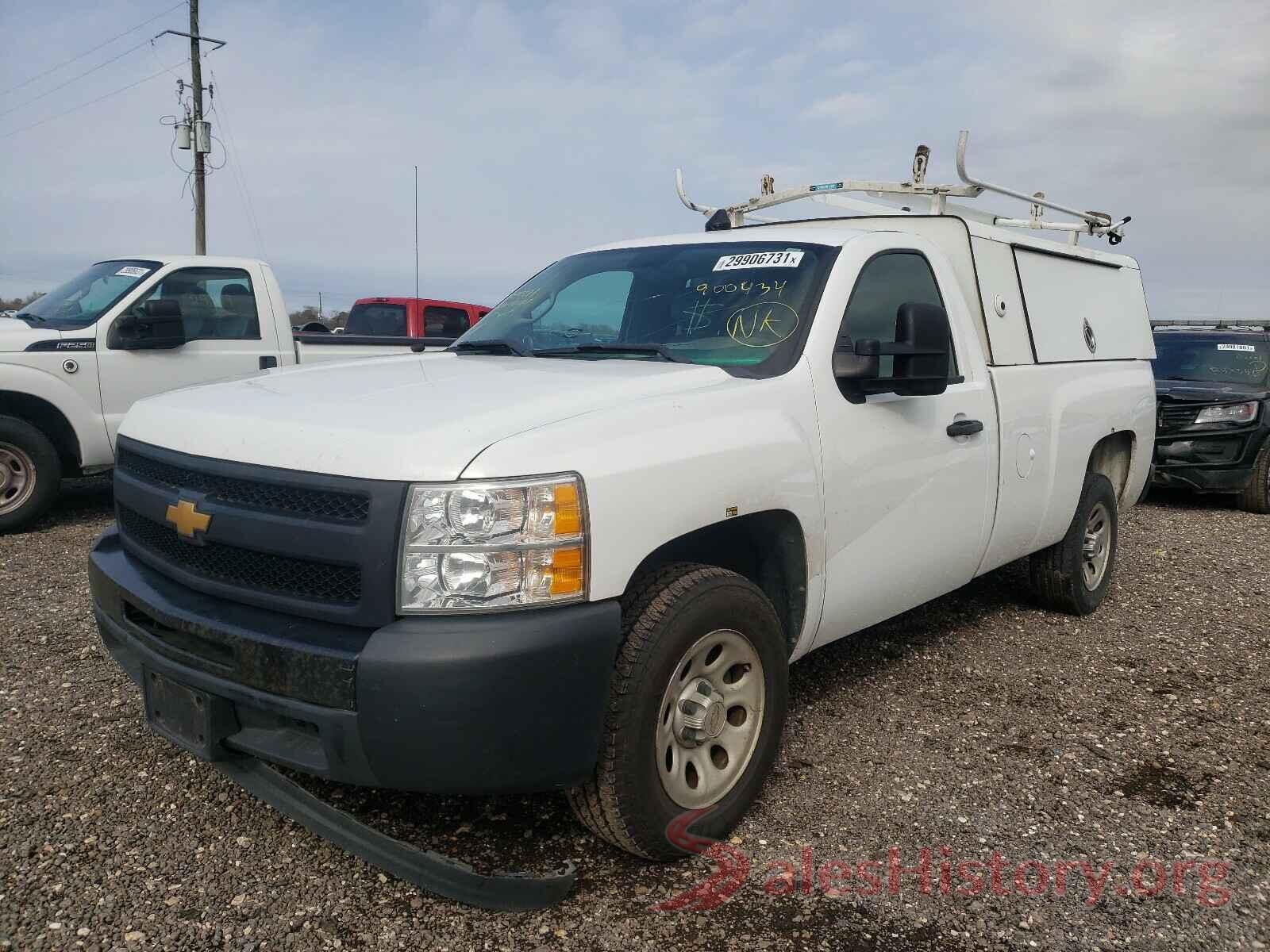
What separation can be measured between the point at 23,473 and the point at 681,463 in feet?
19.7

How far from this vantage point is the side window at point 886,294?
355cm

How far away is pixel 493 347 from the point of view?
3.90 metres

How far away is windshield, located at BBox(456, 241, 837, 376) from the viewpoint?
334cm

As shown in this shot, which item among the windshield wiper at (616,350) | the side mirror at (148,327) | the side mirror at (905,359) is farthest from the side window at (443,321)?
the side mirror at (905,359)

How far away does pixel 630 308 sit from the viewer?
3.78m

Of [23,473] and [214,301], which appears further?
[214,301]

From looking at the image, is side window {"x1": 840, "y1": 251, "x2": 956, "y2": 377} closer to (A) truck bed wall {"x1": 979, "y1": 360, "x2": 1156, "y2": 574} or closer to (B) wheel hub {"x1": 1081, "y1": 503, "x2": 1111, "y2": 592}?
(A) truck bed wall {"x1": 979, "y1": 360, "x2": 1156, "y2": 574}

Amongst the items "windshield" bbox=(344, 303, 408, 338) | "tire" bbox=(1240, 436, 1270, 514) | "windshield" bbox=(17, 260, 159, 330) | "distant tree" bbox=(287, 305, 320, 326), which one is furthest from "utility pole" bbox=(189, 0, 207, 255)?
"tire" bbox=(1240, 436, 1270, 514)

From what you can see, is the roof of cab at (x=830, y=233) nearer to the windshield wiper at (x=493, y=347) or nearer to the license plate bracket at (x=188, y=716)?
the windshield wiper at (x=493, y=347)

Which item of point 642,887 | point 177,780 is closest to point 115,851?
point 177,780

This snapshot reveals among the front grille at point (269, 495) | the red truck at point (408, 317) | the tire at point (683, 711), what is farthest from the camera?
the red truck at point (408, 317)

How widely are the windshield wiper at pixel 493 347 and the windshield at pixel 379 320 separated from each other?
9163mm

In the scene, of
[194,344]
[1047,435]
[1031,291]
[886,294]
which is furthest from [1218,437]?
[194,344]

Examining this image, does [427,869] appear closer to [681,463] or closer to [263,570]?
[263,570]
